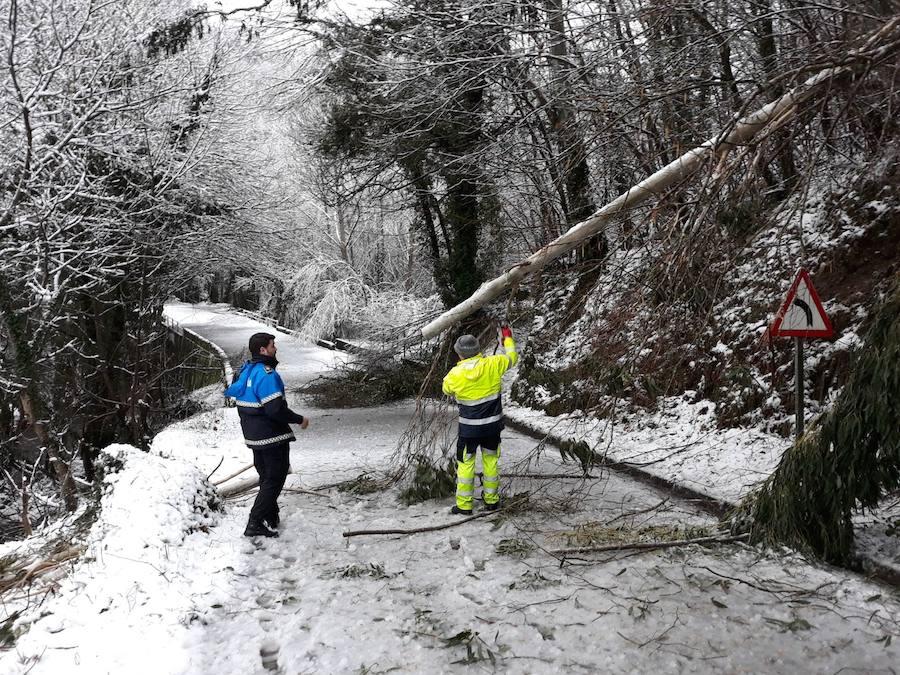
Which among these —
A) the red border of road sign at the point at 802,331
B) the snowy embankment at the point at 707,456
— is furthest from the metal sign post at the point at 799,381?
the snowy embankment at the point at 707,456

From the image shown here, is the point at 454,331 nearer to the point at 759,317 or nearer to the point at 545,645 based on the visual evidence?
the point at 545,645

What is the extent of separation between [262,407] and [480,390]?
198 centimetres

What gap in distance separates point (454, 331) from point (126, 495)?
3.40 m

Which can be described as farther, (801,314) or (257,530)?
(257,530)

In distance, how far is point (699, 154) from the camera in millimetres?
4352

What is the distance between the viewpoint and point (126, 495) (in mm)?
5539

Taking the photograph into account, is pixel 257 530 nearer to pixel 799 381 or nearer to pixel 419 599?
pixel 419 599

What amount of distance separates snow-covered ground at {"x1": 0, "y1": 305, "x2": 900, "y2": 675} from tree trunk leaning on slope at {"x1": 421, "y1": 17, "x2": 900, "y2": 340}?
7.34ft

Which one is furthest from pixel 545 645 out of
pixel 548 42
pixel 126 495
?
pixel 548 42

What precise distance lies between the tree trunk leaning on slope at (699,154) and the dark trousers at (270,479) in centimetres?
219

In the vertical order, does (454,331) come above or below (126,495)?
above

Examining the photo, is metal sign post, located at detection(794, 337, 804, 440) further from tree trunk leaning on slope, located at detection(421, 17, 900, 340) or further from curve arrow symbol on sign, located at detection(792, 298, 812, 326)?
tree trunk leaning on slope, located at detection(421, 17, 900, 340)

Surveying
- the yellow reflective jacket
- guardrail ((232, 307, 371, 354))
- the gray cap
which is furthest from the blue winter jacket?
guardrail ((232, 307, 371, 354))

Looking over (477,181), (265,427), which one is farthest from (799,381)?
(477,181)
